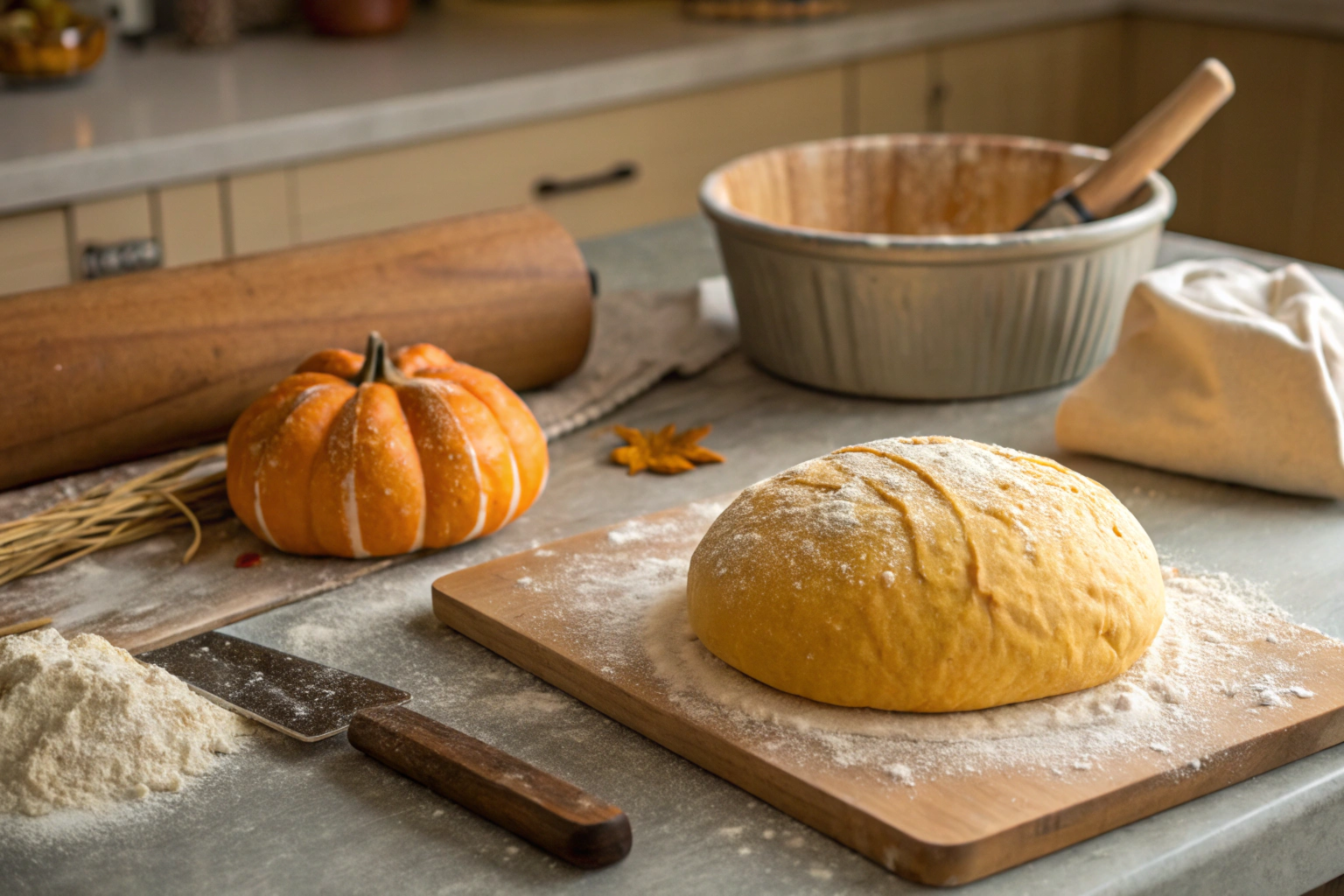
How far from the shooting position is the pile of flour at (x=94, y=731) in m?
0.78

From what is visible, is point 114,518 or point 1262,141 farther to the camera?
point 1262,141

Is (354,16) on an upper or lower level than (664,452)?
upper

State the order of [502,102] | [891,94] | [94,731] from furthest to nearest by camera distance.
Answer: [891,94], [502,102], [94,731]

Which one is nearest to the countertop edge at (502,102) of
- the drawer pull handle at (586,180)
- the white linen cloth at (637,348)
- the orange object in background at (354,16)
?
the drawer pull handle at (586,180)

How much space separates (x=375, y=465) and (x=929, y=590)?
1.44 feet

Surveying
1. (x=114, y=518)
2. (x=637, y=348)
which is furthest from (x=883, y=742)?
(x=637, y=348)

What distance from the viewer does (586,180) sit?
2559 mm

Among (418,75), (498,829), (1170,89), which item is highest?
(418,75)

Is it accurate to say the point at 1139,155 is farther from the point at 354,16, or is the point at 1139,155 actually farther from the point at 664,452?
the point at 354,16

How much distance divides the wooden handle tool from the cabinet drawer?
4.10 ft

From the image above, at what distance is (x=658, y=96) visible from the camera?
8.60ft

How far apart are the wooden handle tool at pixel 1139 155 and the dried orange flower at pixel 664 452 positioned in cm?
44

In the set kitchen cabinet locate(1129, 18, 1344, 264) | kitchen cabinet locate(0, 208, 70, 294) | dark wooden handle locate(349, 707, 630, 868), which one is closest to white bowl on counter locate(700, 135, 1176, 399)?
dark wooden handle locate(349, 707, 630, 868)

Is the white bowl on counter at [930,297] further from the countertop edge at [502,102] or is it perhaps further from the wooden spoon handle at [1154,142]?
the countertop edge at [502,102]
